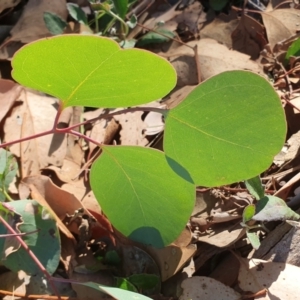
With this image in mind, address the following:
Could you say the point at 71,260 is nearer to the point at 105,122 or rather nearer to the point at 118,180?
the point at 118,180

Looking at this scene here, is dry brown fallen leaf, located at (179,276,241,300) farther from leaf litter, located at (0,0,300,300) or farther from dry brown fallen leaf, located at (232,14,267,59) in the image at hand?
dry brown fallen leaf, located at (232,14,267,59)

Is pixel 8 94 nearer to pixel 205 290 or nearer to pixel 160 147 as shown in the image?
pixel 160 147

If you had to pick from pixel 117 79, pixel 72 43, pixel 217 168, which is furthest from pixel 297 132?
pixel 72 43

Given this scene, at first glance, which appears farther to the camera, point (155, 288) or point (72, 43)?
point (155, 288)

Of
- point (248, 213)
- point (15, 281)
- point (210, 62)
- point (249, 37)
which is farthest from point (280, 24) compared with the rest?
point (15, 281)

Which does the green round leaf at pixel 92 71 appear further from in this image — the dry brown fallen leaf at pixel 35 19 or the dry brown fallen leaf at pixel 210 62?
the dry brown fallen leaf at pixel 35 19

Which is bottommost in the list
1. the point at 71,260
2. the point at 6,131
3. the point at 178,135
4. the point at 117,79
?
the point at 71,260

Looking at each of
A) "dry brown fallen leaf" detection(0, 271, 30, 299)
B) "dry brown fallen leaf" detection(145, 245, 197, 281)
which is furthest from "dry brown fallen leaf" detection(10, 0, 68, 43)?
"dry brown fallen leaf" detection(145, 245, 197, 281)
